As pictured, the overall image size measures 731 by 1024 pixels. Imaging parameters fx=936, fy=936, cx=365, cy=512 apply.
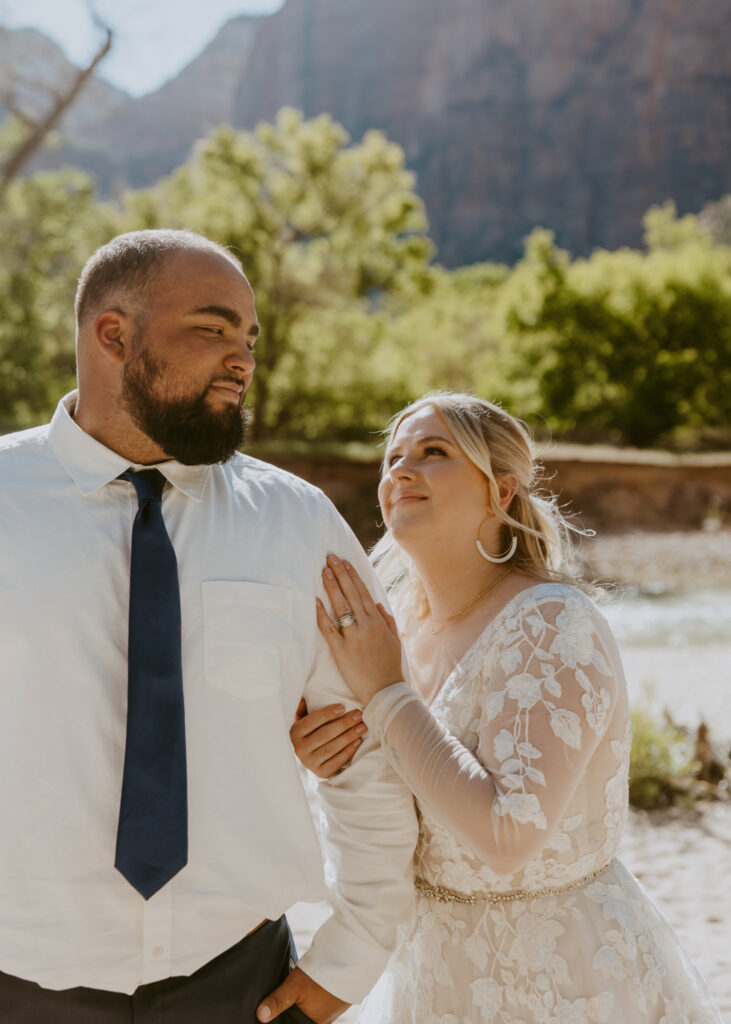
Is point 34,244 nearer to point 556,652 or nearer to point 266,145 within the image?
point 266,145

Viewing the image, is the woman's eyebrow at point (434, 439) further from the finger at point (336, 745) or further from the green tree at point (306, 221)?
the green tree at point (306, 221)

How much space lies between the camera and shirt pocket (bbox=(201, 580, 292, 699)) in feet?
6.22

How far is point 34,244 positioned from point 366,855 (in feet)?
81.2

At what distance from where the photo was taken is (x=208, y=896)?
183 cm

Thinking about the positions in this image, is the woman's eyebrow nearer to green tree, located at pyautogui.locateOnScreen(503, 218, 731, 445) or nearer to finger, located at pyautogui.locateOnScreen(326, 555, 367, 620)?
finger, located at pyautogui.locateOnScreen(326, 555, 367, 620)

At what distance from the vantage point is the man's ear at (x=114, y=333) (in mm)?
1993

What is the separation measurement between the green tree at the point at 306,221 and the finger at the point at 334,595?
2297 centimetres

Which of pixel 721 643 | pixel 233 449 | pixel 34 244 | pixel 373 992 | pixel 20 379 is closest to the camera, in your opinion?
pixel 233 449

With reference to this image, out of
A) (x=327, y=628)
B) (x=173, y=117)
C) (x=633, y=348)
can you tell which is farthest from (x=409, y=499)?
(x=173, y=117)

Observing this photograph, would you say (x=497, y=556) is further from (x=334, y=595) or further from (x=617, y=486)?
(x=617, y=486)

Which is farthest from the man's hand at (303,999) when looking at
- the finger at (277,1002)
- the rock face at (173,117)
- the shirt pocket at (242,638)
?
the rock face at (173,117)

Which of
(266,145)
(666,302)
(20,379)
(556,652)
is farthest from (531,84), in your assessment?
(556,652)

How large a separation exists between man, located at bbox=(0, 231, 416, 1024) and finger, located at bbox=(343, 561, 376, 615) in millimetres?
71

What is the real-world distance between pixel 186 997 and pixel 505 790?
2.47 feet
